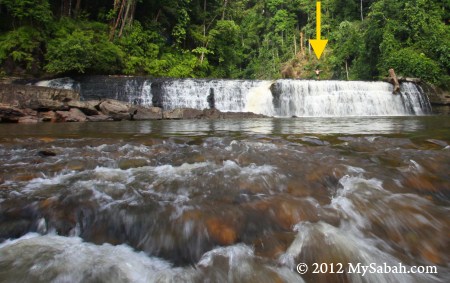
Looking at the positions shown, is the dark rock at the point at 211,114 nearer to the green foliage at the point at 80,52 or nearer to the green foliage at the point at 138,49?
the green foliage at the point at 80,52

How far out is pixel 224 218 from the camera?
238cm

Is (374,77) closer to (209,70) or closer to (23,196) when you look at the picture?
(209,70)

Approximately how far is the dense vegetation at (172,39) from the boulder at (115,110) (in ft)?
13.8

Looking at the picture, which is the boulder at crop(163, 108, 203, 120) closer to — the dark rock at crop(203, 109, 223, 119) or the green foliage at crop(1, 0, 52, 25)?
the dark rock at crop(203, 109, 223, 119)

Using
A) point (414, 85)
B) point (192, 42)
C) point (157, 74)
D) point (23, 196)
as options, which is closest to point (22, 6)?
point (157, 74)

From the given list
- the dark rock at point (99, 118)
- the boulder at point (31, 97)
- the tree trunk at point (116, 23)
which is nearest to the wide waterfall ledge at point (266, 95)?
the boulder at point (31, 97)

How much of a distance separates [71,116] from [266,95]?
900cm

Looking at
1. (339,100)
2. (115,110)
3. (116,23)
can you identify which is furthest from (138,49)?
(339,100)

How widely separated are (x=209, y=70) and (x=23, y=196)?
2397 centimetres

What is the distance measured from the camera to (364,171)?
334cm

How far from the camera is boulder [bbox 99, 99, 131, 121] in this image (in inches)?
498

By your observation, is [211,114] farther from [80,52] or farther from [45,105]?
[80,52]

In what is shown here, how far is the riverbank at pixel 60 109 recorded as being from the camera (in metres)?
11.0

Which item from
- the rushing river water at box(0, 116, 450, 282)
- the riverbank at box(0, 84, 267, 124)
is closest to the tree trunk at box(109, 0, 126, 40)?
the riverbank at box(0, 84, 267, 124)
